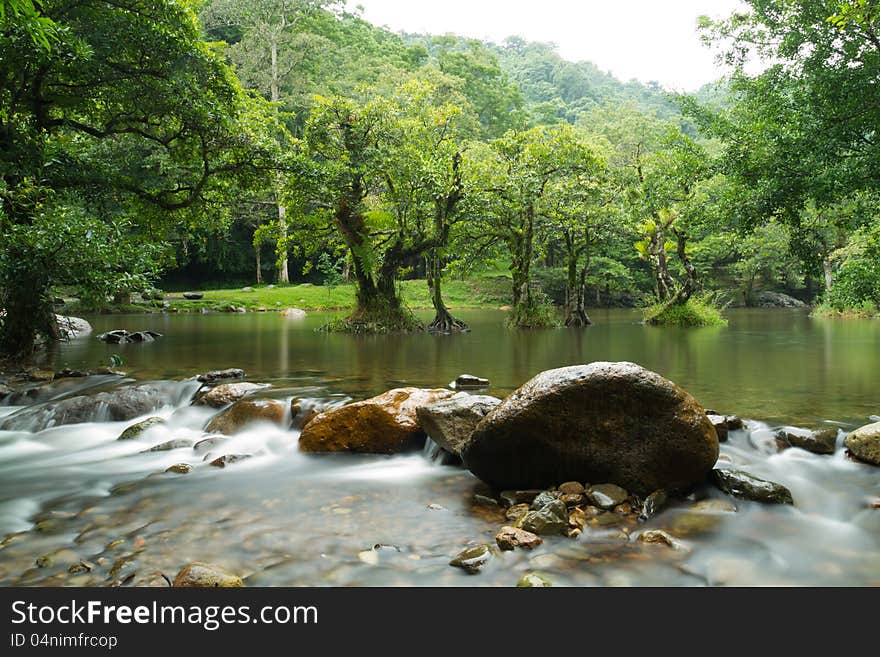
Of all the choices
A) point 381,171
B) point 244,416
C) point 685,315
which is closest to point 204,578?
point 244,416

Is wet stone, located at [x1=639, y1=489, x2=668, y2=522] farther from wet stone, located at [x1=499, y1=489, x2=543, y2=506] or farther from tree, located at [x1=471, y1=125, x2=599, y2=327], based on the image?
tree, located at [x1=471, y1=125, x2=599, y2=327]

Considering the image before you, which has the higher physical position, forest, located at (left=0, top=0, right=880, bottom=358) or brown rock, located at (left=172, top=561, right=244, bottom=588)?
forest, located at (left=0, top=0, right=880, bottom=358)

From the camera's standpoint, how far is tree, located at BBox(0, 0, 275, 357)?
31.0 feet

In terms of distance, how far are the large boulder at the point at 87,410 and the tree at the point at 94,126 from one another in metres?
2.21

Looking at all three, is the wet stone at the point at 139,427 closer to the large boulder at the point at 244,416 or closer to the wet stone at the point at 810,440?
the large boulder at the point at 244,416

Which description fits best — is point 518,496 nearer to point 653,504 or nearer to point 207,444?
point 653,504

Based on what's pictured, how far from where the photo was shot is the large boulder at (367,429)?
671cm

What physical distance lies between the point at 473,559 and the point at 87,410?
6.96m

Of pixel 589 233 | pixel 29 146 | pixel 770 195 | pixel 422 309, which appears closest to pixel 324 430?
pixel 29 146

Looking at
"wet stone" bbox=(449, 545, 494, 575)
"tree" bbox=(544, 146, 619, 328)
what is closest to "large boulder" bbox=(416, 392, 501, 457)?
"wet stone" bbox=(449, 545, 494, 575)

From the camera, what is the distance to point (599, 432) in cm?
522

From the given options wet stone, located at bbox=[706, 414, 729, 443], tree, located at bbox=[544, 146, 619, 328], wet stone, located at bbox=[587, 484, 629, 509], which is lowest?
wet stone, located at bbox=[587, 484, 629, 509]

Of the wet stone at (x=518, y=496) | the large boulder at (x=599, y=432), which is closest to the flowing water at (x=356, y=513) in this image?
the wet stone at (x=518, y=496)

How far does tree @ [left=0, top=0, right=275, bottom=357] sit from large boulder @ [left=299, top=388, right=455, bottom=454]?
211 inches
